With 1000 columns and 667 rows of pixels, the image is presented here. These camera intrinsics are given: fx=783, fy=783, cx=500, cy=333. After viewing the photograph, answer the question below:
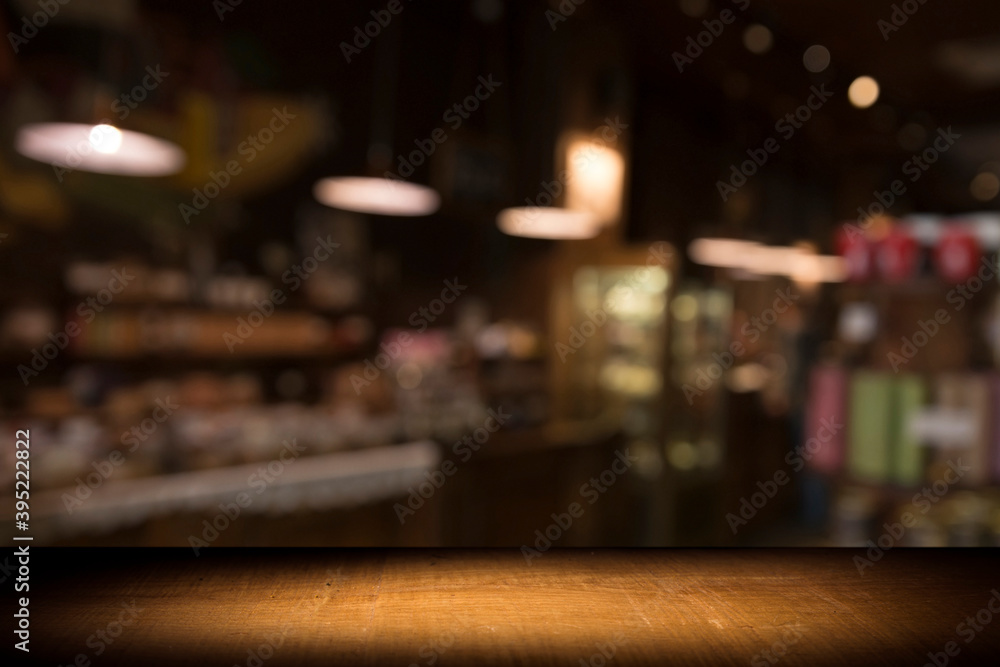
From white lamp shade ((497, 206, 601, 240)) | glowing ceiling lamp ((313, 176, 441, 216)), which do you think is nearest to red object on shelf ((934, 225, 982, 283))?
white lamp shade ((497, 206, 601, 240))

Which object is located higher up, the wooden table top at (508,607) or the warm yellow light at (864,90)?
the warm yellow light at (864,90)

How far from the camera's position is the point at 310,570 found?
1240 mm

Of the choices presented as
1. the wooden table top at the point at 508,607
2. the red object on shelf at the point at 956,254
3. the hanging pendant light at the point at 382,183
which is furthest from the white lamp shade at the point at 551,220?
the wooden table top at the point at 508,607

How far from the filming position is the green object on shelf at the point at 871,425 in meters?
2.45

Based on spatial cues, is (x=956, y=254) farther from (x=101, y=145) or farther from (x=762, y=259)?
(x=762, y=259)

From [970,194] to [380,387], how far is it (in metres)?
4.13

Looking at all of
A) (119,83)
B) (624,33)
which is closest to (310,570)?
(119,83)

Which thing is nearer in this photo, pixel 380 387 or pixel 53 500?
pixel 53 500

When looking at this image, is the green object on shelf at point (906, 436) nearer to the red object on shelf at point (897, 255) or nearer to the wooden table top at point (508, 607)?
the red object on shelf at point (897, 255)

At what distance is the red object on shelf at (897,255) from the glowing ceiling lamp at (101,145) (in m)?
2.35

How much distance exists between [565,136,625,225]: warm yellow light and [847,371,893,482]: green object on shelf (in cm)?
306

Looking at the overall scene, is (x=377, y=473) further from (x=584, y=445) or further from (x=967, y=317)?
(x=967, y=317)

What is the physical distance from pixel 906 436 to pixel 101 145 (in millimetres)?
2689

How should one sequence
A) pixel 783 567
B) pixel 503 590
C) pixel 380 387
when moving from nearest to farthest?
pixel 503 590, pixel 783 567, pixel 380 387
